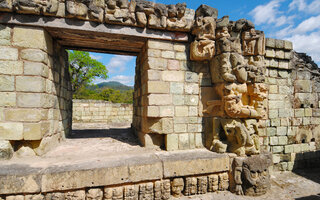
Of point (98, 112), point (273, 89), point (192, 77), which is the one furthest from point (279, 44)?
point (98, 112)

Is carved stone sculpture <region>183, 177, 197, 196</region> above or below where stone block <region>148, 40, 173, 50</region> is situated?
below

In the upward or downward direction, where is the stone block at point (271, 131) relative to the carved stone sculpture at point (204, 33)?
downward

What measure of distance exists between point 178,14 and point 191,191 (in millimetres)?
3661

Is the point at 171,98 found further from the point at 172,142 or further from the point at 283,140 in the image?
the point at 283,140

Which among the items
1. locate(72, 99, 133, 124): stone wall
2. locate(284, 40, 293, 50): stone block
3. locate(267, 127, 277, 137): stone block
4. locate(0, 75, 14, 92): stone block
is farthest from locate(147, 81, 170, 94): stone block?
locate(72, 99, 133, 124): stone wall

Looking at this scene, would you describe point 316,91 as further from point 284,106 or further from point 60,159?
point 60,159

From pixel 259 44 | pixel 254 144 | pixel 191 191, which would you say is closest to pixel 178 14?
pixel 259 44

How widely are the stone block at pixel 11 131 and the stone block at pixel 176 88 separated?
2952 mm

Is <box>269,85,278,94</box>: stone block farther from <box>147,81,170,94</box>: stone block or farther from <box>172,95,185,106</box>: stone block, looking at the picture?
<box>147,81,170,94</box>: stone block

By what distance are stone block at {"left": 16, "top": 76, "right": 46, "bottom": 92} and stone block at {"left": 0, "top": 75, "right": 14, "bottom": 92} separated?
0.09 meters

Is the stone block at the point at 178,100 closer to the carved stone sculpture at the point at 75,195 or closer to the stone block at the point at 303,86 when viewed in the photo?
the carved stone sculpture at the point at 75,195

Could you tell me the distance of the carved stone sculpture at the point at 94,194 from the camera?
260 centimetres

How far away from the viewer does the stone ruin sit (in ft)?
9.75

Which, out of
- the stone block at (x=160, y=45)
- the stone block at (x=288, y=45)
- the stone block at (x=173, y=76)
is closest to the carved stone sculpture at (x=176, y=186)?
the stone block at (x=173, y=76)
